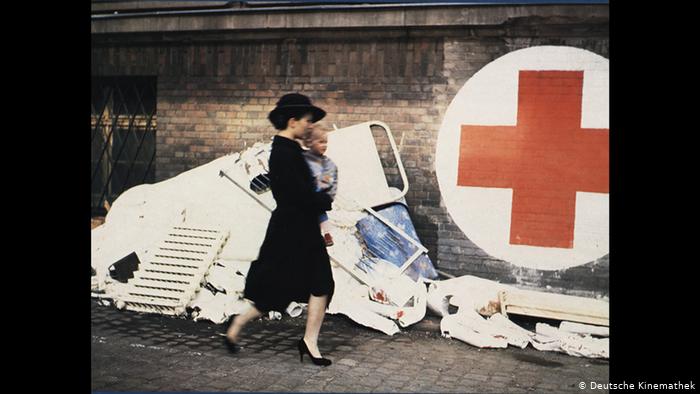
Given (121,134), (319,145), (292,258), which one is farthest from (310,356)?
(121,134)

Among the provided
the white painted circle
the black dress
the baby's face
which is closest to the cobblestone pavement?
the black dress

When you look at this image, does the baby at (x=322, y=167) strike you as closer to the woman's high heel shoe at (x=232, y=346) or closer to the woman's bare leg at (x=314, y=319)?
the woman's bare leg at (x=314, y=319)

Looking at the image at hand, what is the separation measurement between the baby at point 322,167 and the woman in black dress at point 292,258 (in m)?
0.07

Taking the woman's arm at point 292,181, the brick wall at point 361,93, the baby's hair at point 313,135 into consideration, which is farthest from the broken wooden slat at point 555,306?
the baby's hair at point 313,135

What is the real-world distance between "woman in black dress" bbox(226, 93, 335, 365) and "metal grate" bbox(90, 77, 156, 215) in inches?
88.5

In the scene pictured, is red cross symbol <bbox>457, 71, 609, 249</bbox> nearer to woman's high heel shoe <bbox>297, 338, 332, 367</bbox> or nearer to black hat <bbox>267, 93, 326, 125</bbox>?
black hat <bbox>267, 93, 326, 125</bbox>

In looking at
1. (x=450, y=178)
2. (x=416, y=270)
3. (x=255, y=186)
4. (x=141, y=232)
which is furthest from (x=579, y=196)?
(x=141, y=232)

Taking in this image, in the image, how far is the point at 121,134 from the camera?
22.0 ft

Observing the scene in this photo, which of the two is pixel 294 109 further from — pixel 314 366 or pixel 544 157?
pixel 544 157

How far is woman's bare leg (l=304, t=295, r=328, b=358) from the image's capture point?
4.78 m

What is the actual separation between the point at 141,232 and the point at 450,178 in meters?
2.96

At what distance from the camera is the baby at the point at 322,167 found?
4.92 metres
